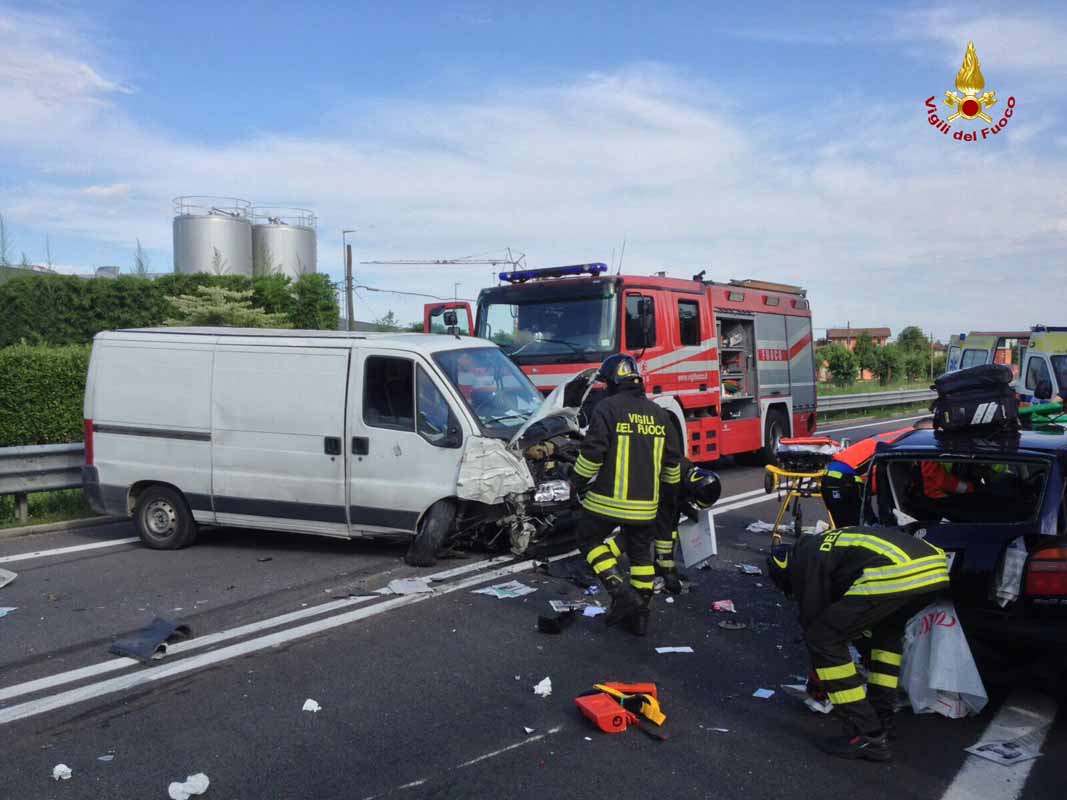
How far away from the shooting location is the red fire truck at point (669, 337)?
35.4 ft

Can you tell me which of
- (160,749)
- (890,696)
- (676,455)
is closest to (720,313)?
(676,455)

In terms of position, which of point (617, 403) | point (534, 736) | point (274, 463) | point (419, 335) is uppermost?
point (419, 335)

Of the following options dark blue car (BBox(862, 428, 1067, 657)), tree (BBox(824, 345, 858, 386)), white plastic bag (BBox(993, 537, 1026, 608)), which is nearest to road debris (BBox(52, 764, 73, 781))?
dark blue car (BBox(862, 428, 1067, 657))

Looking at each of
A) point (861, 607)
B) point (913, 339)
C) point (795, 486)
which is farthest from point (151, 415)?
point (913, 339)

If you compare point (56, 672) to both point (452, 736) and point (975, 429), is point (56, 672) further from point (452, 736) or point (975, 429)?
point (975, 429)

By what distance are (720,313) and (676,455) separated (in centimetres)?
695

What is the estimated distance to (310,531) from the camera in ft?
26.2

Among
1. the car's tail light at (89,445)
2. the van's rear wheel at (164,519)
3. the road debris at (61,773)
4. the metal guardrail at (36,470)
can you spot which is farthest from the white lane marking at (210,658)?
the metal guardrail at (36,470)

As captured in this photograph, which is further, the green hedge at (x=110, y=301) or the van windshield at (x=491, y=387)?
the green hedge at (x=110, y=301)

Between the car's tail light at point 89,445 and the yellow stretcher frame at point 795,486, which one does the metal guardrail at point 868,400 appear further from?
the car's tail light at point 89,445

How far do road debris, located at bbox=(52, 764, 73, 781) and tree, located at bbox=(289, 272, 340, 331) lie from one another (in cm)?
2262

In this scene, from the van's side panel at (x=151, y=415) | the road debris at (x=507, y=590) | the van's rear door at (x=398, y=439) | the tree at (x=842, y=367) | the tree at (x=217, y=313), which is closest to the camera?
the road debris at (x=507, y=590)

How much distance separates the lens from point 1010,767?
3986 millimetres

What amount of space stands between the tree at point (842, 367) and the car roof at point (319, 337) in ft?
114
